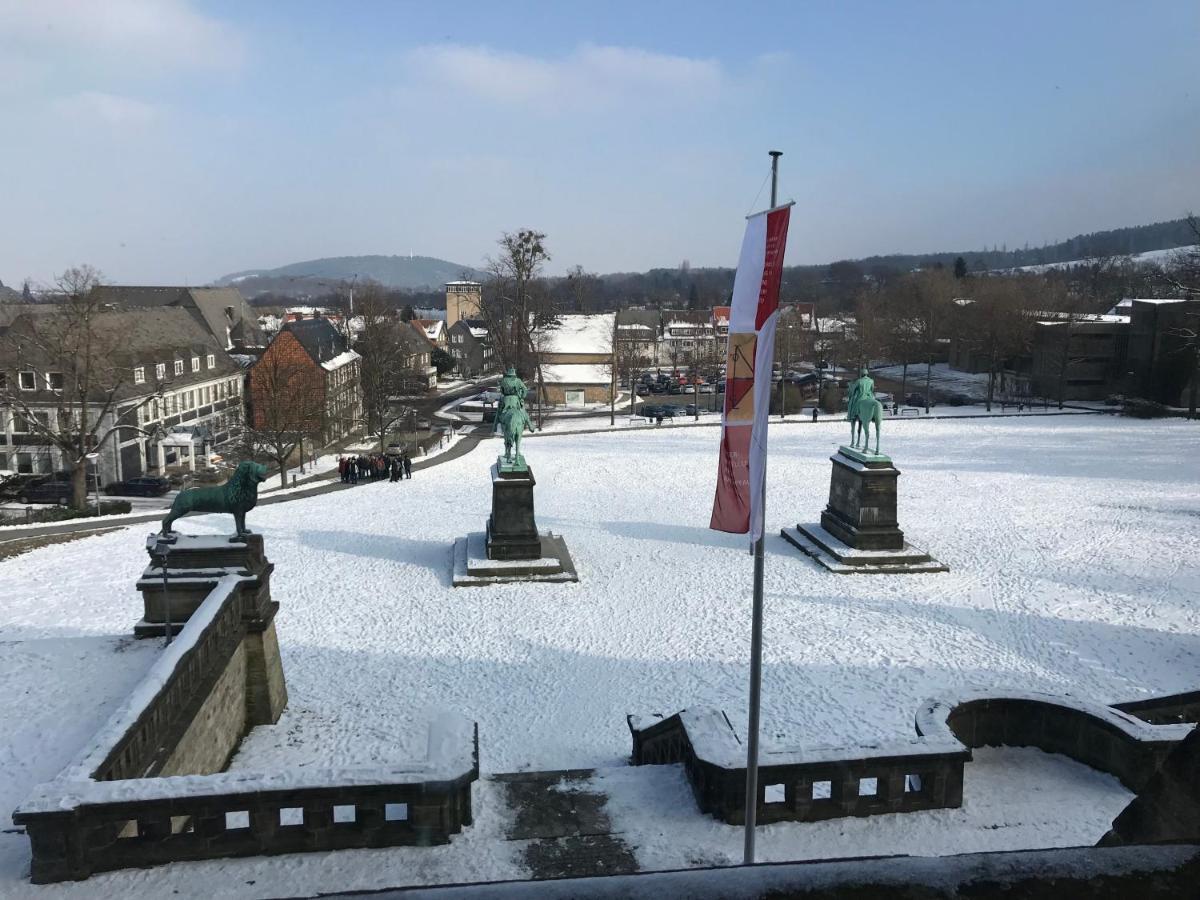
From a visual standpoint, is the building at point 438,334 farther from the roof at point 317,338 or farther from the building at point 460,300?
the roof at point 317,338

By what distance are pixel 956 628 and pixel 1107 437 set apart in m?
30.9

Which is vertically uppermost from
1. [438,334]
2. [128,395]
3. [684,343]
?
[438,334]

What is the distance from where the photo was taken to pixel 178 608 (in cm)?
1265

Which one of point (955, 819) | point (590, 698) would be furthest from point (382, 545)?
point (955, 819)

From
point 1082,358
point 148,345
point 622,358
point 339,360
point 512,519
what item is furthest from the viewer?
point 622,358

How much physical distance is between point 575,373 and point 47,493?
3731 cm

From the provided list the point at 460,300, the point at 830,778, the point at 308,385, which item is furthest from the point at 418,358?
the point at 830,778

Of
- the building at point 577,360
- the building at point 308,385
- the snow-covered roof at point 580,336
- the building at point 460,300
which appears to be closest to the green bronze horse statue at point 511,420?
the building at point 308,385

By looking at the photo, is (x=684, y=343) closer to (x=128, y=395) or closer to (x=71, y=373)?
(x=128, y=395)

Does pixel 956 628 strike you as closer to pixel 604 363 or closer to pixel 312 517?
pixel 312 517

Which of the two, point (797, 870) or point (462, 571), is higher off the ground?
point (797, 870)

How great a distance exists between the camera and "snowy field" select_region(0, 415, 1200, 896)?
327 inches

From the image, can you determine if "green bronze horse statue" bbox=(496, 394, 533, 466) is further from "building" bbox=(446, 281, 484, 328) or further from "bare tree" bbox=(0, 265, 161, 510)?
"building" bbox=(446, 281, 484, 328)

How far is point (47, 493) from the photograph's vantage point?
3859 centimetres
